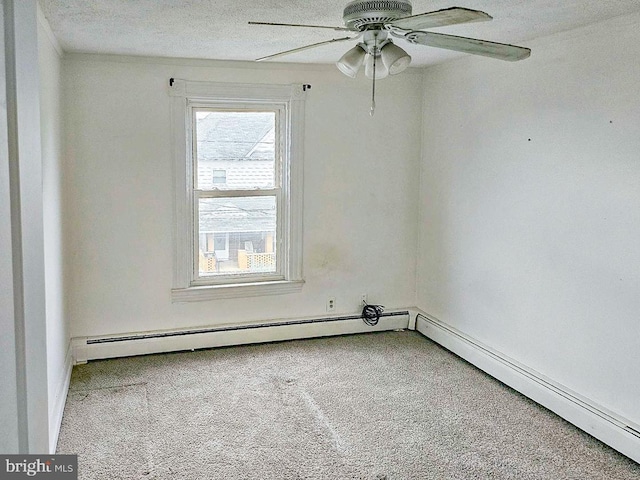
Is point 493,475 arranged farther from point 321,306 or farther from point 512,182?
point 321,306

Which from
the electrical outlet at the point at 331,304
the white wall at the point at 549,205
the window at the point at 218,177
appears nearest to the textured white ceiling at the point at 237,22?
the white wall at the point at 549,205

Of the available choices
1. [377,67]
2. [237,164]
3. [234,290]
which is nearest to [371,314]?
[234,290]

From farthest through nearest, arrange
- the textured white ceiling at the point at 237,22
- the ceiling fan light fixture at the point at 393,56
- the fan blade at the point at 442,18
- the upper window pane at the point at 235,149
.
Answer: the upper window pane at the point at 235,149 < the textured white ceiling at the point at 237,22 < the ceiling fan light fixture at the point at 393,56 < the fan blade at the point at 442,18

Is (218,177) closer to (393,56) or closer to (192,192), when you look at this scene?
(192,192)

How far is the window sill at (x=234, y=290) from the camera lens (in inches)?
167

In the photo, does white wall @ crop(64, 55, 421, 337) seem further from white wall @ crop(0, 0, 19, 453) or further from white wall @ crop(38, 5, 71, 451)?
white wall @ crop(0, 0, 19, 453)

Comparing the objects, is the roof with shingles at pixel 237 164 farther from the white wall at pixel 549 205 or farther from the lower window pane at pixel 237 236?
the white wall at pixel 549 205

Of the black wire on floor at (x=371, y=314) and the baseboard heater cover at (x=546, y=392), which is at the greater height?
the black wire on floor at (x=371, y=314)

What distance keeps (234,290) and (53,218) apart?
5.02 feet

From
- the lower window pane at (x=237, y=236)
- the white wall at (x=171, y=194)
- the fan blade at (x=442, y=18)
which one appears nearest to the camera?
the fan blade at (x=442, y=18)

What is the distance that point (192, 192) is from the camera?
4195 millimetres

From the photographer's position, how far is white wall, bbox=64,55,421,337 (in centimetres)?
389

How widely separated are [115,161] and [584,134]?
2.93 meters

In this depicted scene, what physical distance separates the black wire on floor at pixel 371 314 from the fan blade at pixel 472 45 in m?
2.75
